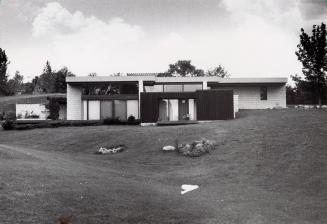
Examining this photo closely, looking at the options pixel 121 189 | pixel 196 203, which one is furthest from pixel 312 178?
pixel 121 189

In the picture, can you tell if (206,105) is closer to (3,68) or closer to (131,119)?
(131,119)

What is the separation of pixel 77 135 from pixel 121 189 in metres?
15.7

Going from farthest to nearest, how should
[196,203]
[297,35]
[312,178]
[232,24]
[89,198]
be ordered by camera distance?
[297,35] → [232,24] → [312,178] → [196,203] → [89,198]

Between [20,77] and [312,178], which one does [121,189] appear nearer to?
[312,178]

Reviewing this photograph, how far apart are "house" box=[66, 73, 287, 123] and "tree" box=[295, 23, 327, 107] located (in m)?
→ 3.15

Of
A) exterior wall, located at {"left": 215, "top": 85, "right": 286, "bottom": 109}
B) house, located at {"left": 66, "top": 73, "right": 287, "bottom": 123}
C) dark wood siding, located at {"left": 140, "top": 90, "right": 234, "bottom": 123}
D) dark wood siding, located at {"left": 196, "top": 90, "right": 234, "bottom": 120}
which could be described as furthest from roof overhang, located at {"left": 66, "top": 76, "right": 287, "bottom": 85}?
dark wood siding, located at {"left": 196, "top": 90, "right": 234, "bottom": 120}

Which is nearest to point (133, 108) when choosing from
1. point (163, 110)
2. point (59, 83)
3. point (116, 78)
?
point (116, 78)

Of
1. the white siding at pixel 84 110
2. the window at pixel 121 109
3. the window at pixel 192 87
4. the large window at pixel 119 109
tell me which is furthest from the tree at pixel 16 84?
the window at pixel 192 87

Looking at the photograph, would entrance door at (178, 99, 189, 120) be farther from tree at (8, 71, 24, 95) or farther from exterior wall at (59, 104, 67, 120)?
tree at (8, 71, 24, 95)

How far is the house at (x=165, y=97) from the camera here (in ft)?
111

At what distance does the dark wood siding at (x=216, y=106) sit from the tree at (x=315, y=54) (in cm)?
1105

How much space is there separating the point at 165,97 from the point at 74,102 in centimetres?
985

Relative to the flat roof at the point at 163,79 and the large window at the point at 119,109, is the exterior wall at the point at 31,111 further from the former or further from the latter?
the large window at the point at 119,109

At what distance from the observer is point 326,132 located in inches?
862
